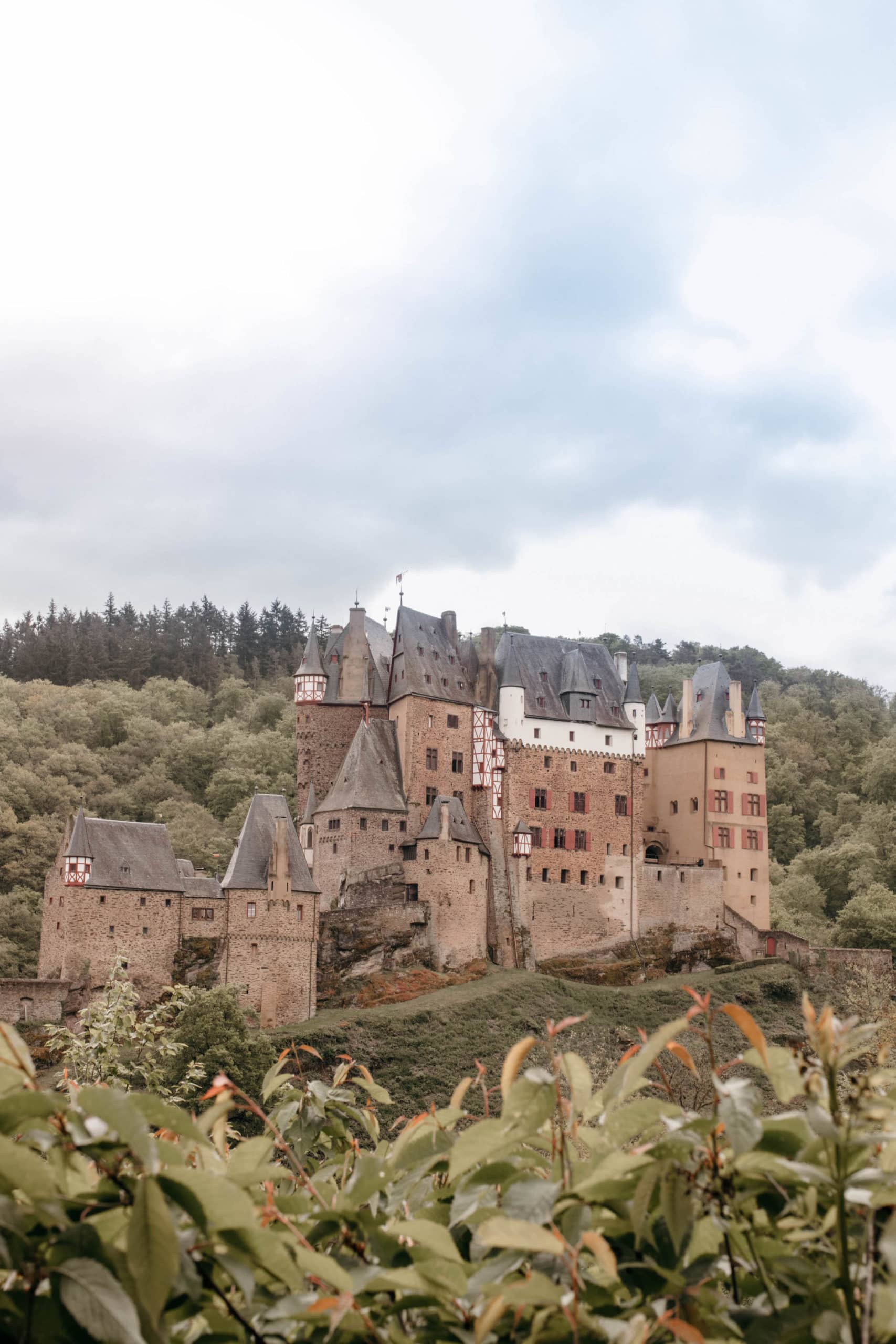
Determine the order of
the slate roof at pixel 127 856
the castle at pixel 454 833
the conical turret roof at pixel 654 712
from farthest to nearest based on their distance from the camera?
the conical turret roof at pixel 654 712 < the castle at pixel 454 833 < the slate roof at pixel 127 856

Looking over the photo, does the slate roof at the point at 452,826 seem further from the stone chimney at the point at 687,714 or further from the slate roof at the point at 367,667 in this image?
the stone chimney at the point at 687,714

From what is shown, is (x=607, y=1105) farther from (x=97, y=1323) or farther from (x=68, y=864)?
(x=68, y=864)

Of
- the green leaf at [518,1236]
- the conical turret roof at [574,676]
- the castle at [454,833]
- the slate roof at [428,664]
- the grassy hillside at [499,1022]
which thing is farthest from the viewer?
the conical turret roof at [574,676]

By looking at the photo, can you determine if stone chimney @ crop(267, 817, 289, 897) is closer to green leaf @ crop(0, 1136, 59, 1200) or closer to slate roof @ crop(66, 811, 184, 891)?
slate roof @ crop(66, 811, 184, 891)

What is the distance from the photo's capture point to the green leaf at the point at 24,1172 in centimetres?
252

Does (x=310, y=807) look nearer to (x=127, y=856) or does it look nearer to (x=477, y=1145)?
(x=127, y=856)

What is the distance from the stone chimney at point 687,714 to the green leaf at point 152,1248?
5986 centimetres

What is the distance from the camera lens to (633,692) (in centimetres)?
6178

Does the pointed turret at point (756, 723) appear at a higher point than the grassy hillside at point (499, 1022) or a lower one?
higher

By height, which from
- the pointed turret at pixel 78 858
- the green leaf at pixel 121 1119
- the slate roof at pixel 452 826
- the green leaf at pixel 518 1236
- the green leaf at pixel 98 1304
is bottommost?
the green leaf at pixel 98 1304

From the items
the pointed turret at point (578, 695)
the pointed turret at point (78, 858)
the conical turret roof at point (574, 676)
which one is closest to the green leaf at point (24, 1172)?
the pointed turret at point (78, 858)

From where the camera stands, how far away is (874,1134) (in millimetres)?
3029

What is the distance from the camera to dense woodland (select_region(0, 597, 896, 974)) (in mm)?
68062

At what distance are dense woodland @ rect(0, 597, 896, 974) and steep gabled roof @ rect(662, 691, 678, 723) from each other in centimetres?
1221
